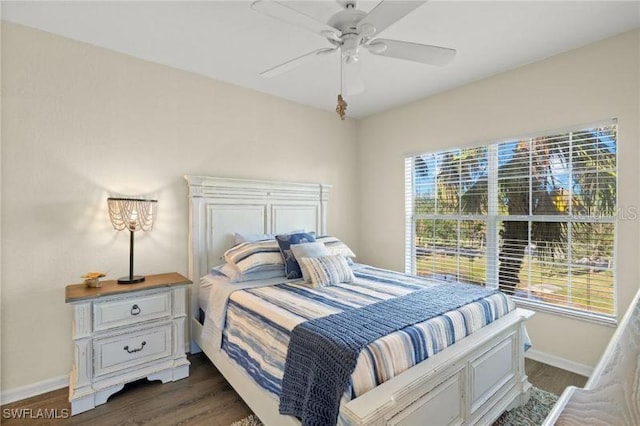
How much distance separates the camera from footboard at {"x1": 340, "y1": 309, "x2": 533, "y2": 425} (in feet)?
4.13

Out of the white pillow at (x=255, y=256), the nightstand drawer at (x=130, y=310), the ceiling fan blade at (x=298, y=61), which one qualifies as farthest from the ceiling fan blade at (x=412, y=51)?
the nightstand drawer at (x=130, y=310)

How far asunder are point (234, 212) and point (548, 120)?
300 cm

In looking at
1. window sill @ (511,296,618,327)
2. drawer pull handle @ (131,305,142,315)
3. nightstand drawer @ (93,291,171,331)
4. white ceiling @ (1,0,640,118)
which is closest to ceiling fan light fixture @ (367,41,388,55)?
white ceiling @ (1,0,640,118)

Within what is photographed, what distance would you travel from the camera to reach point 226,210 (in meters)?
3.09

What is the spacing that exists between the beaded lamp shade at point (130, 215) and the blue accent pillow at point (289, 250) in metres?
1.11

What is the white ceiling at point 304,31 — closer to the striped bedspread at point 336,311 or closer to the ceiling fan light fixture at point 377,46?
the ceiling fan light fixture at point 377,46

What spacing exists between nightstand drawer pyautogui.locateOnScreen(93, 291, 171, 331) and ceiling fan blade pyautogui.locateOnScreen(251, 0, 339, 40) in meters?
Result: 2.04

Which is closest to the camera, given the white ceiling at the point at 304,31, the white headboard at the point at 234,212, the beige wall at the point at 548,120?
the white ceiling at the point at 304,31

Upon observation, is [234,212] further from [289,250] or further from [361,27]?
[361,27]

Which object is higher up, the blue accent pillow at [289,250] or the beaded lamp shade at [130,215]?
the beaded lamp shade at [130,215]

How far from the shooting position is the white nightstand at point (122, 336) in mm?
2023

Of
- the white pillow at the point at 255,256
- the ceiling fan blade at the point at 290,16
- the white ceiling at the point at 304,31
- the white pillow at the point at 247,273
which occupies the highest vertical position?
the white ceiling at the point at 304,31

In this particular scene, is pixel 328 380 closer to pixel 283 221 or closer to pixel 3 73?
pixel 283 221

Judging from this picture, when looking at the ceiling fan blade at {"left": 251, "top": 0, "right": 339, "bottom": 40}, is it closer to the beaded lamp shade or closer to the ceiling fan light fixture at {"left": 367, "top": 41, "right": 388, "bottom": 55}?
the ceiling fan light fixture at {"left": 367, "top": 41, "right": 388, "bottom": 55}
